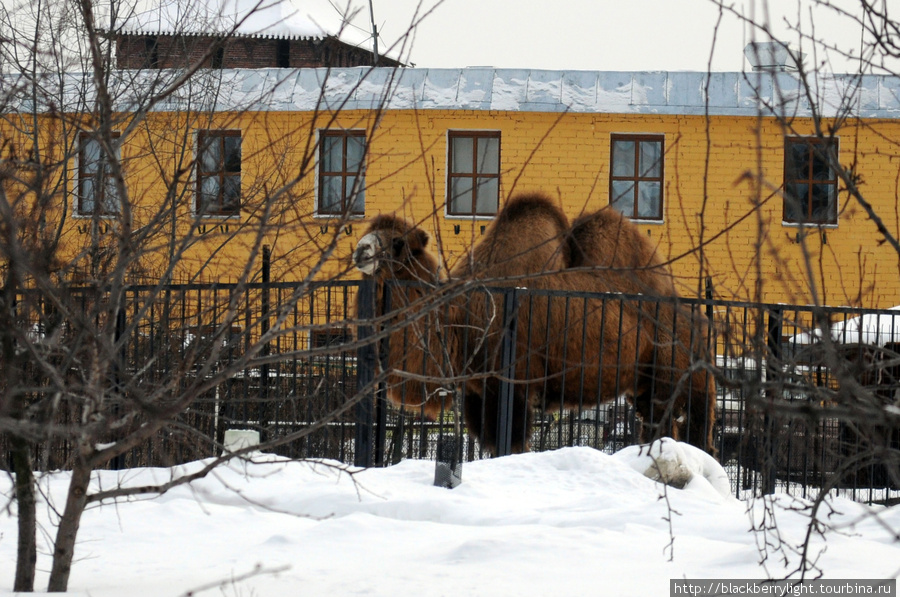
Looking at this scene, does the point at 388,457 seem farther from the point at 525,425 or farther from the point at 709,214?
the point at 709,214

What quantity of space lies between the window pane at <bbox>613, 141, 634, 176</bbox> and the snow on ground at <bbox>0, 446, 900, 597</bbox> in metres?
11.0

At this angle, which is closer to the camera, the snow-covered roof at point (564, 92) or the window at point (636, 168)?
the snow-covered roof at point (564, 92)

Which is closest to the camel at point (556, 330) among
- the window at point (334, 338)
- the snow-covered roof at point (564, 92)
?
the window at point (334, 338)

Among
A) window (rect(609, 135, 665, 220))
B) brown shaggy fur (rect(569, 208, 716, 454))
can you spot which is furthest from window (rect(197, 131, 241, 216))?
window (rect(609, 135, 665, 220))

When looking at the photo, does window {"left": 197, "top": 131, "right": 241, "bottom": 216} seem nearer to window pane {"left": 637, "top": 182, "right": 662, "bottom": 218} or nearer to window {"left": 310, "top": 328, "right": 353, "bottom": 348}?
window {"left": 310, "top": 328, "right": 353, "bottom": 348}

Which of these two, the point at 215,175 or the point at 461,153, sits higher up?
the point at 461,153

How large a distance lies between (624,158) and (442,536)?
42.7ft

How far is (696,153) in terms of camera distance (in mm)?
17250

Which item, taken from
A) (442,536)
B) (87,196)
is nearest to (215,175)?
(87,196)

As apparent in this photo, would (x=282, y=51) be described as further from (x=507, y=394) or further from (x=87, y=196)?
(x=507, y=394)

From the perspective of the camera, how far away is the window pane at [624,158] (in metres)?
17.6

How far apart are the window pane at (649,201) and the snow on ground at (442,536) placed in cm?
1108

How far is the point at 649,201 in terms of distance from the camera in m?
17.8

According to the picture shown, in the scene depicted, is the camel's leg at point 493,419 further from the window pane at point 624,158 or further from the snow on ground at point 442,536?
the window pane at point 624,158
